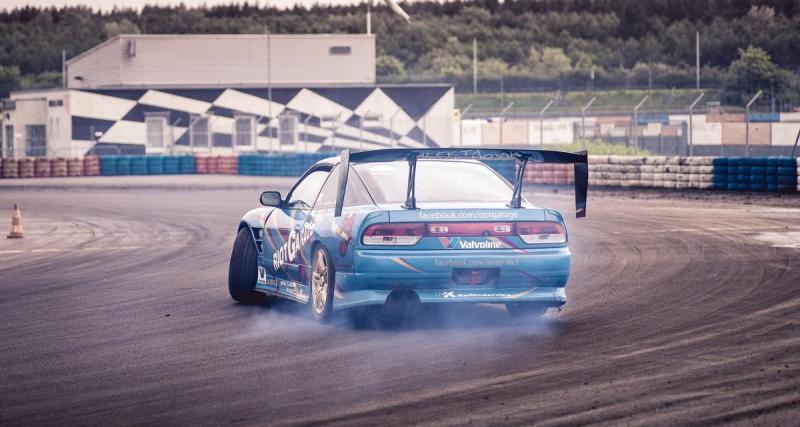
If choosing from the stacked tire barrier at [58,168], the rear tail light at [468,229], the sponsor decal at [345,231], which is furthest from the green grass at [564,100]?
Answer: the rear tail light at [468,229]

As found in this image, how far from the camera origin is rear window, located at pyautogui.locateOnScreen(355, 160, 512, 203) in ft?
31.9

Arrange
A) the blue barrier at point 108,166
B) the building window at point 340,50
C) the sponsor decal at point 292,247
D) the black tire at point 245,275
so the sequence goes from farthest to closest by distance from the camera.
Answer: the building window at point 340,50 < the blue barrier at point 108,166 < the black tire at point 245,275 < the sponsor decal at point 292,247

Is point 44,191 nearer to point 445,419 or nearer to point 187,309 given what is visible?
point 187,309

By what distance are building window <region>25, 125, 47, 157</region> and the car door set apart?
60.1 m

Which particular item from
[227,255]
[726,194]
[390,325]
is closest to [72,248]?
[227,255]

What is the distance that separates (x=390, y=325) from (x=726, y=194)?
20.2m

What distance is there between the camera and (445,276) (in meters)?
9.07

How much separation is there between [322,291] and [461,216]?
4.01 ft

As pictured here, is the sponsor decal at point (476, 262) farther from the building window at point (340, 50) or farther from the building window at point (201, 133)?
the building window at point (340, 50)

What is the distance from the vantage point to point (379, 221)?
30.0 feet

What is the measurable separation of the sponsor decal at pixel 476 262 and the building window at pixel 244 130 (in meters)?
55.7

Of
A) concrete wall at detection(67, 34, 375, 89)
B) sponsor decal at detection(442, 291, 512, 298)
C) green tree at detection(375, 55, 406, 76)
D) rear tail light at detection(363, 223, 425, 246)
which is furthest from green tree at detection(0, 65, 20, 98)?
sponsor decal at detection(442, 291, 512, 298)

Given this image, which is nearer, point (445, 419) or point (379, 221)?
point (445, 419)

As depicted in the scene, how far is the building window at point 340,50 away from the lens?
72.4 metres
